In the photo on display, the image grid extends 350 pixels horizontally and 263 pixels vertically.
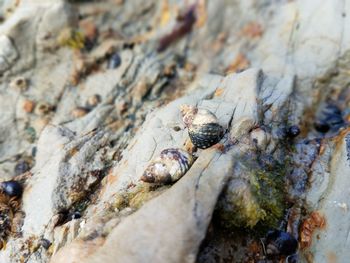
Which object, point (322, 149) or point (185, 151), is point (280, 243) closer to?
point (185, 151)

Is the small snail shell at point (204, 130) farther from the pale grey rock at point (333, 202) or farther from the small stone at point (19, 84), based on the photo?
the small stone at point (19, 84)

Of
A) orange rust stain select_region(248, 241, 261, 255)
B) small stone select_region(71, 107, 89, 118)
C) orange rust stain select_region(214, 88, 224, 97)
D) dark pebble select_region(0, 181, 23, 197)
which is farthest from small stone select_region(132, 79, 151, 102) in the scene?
orange rust stain select_region(248, 241, 261, 255)

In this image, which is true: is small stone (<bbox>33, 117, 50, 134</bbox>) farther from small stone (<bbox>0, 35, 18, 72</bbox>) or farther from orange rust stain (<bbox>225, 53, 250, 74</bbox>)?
→ orange rust stain (<bbox>225, 53, 250, 74</bbox>)

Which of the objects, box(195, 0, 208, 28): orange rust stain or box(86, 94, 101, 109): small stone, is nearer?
box(86, 94, 101, 109): small stone

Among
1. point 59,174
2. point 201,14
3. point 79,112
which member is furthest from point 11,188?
point 201,14

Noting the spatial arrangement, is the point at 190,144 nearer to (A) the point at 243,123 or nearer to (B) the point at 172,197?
(A) the point at 243,123
